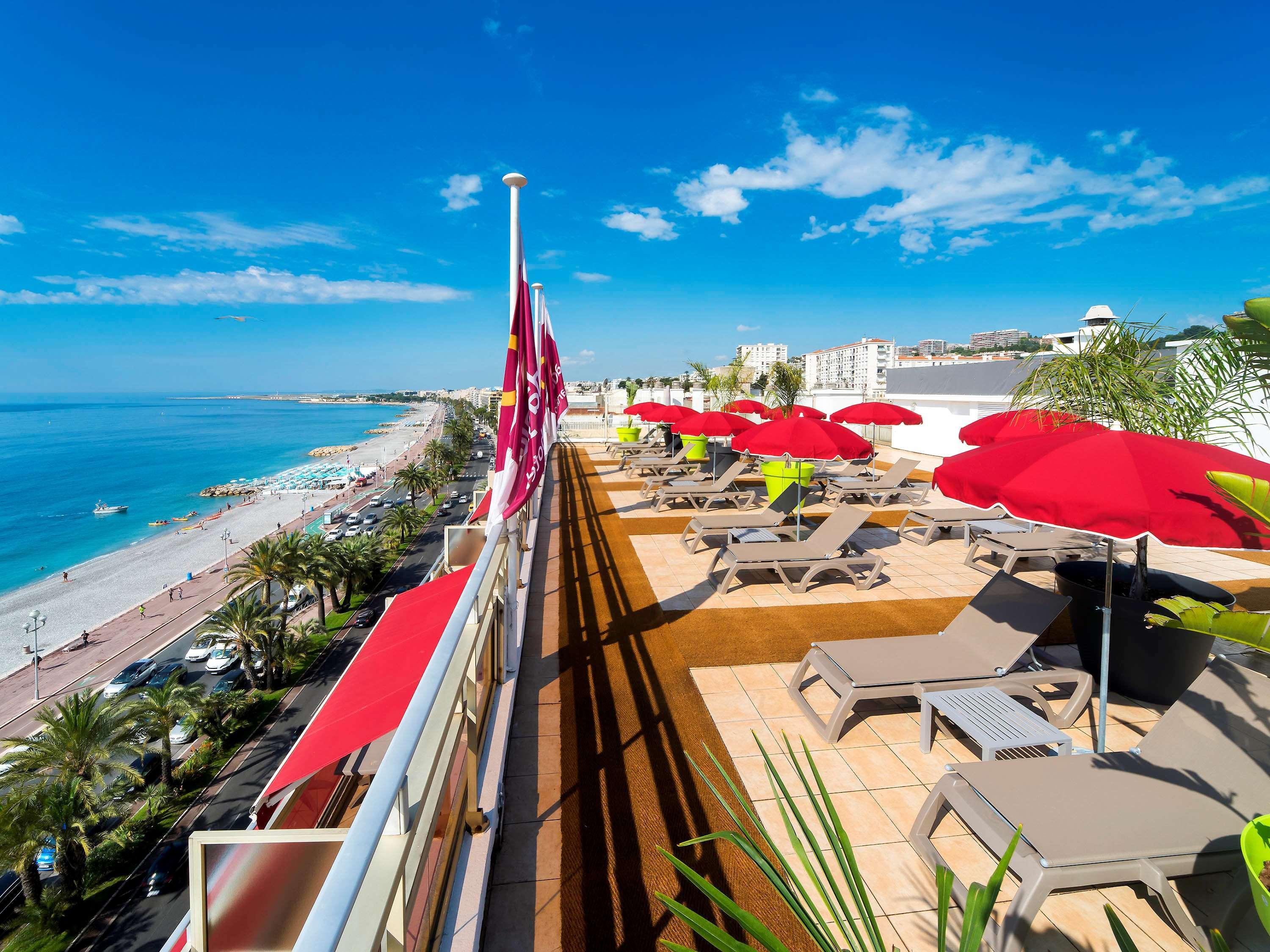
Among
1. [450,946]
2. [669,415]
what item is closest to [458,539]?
[450,946]

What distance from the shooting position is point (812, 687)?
4227 millimetres

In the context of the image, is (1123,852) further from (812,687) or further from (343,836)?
(343,836)

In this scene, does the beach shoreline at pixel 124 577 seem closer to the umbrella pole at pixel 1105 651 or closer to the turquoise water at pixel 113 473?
the turquoise water at pixel 113 473

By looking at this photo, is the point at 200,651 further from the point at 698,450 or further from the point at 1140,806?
the point at 1140,806

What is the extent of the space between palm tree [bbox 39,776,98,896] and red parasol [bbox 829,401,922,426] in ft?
67.2

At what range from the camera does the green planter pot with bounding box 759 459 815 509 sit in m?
9.91

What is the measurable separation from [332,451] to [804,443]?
11991 centimetres

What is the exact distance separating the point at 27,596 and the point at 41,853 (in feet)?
98.2

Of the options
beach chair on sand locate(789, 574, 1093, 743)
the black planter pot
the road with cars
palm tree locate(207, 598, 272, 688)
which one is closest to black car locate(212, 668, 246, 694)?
the road with cars

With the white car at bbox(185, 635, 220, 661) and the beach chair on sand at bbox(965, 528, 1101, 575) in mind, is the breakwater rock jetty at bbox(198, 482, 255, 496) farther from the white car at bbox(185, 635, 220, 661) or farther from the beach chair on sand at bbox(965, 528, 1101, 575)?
the beach chair on sand at bbox(965, 528, 1101, 575)

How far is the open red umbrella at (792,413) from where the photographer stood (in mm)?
13758

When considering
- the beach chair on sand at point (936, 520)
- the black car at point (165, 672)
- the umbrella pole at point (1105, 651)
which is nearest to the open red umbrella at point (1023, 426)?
the umbrella pole at point (1105, 651)

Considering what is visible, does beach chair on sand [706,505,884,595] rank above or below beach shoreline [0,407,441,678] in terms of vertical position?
above

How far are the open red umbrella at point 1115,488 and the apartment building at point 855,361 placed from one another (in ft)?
269
